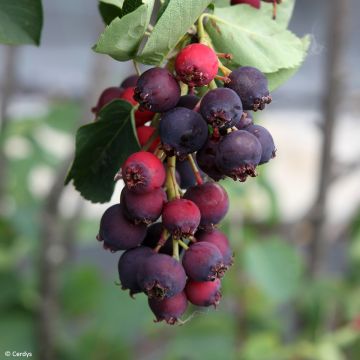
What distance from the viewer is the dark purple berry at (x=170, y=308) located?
0.60 metres

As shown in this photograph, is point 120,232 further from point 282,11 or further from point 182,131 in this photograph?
point 282,11

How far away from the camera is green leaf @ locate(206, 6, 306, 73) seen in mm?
649

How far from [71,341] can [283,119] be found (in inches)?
137

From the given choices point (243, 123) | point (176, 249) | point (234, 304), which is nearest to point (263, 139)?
point (243, 123)

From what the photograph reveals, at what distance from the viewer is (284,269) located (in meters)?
1.88

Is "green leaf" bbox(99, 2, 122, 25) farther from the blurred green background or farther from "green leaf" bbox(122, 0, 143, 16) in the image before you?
the blurred green background

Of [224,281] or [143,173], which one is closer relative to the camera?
[143,173]

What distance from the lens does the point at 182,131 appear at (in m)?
0.55

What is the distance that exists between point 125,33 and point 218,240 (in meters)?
0.20

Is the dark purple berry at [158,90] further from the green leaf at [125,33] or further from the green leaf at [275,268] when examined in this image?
the green leaf at [275,268]

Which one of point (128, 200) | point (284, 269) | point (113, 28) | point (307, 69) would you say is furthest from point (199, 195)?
point (307, 69)

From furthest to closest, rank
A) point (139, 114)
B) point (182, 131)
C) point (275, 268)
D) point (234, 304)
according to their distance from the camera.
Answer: point (234, 304), point (275, 268), point (139, 114), point (182, 131)

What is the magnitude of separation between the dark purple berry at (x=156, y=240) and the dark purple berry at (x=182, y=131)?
3.5 inches

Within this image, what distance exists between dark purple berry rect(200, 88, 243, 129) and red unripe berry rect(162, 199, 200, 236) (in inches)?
2.9
